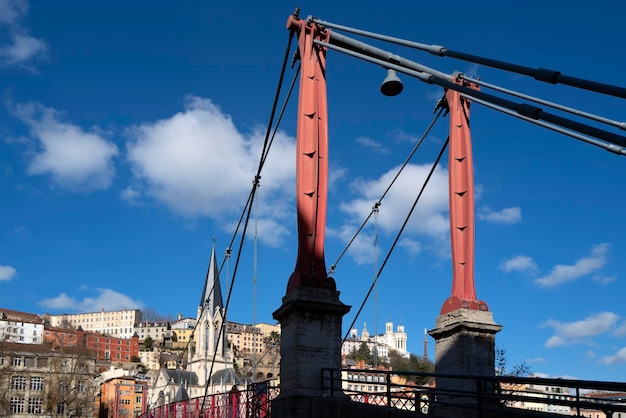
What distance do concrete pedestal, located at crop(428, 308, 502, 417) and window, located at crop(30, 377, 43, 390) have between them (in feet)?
253

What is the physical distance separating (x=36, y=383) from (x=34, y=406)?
2802mm

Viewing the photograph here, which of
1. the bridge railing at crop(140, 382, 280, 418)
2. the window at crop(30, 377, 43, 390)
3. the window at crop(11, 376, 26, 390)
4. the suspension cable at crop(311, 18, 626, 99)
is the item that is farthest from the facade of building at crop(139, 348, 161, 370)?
the suspension cable at crop(311, 18, 626, 99)

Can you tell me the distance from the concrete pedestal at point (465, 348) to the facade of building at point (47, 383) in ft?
208

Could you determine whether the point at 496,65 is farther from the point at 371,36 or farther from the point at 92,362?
the point at 92,362

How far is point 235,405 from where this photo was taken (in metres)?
15.0

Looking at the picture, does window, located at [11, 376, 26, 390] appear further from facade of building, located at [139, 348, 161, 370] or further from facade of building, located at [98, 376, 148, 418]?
facade of building, located at [139, 348, 161, 370]

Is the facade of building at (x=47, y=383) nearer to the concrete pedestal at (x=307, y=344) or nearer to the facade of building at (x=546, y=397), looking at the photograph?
the facade of building at (x=546, y=397)

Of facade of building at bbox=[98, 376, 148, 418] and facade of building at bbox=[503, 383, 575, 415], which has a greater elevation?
facade of building at bbox=[98, 376, 148, 418]

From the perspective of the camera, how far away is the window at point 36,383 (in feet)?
259

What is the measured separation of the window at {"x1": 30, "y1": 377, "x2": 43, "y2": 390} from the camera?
78875 millimetres

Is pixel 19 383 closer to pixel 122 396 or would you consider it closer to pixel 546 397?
pixel 122 396

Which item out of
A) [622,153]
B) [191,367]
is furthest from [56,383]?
[622,153]

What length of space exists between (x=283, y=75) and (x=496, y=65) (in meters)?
9.04

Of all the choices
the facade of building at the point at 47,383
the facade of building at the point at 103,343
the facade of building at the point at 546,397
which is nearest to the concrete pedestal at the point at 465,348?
the facade of building at the point at 546,397
